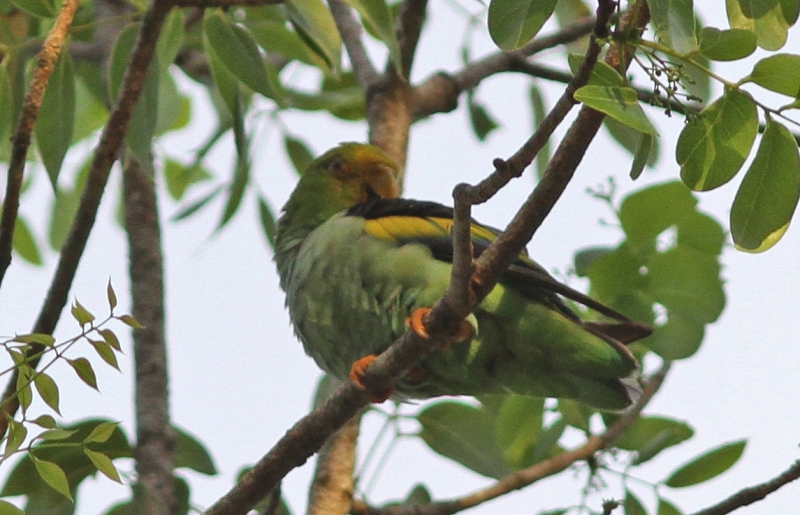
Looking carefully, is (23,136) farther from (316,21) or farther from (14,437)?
(14,437)

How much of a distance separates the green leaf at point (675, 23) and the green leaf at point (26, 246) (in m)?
3.75

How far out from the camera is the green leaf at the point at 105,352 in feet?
5.94

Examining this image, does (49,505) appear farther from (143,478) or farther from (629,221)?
(629,221)

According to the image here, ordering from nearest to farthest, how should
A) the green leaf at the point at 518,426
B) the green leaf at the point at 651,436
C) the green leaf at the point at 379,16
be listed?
the green leaf at the point at 379,16
the green leaf at the point at 651,436
the green leaf at the point at 518,426

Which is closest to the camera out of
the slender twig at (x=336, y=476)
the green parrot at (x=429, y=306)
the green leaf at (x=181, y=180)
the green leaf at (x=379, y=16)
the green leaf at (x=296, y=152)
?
the green leaf at (x=379, y=16)

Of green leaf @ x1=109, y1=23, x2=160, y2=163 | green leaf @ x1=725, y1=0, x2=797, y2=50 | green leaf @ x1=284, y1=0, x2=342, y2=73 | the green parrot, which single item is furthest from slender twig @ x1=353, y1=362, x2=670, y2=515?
green leaf @ x1=725, y1=0, x2=797, y2=50

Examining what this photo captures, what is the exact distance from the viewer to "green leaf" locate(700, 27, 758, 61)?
1618 millimetres

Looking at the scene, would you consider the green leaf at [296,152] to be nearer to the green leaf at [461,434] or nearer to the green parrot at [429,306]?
the green parrot at [429,306]

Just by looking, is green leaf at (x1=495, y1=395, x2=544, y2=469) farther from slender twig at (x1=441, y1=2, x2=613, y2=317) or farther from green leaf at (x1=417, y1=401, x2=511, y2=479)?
slender twig at (x1=441, y1=2, x2=613, y2=317)

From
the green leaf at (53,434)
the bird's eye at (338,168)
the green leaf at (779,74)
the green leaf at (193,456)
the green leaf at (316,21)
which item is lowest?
the green leaf at (53,434)

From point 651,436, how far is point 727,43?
201 centimetres

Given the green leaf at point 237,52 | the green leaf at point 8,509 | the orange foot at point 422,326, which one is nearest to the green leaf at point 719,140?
the orange foot at point 422,326

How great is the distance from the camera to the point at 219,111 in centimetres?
428

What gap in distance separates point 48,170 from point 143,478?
95cm
